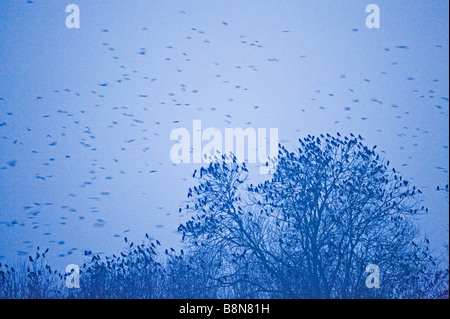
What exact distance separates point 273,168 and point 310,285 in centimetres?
243

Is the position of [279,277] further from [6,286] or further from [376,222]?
[6,286]

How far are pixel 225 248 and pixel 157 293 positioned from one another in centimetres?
154

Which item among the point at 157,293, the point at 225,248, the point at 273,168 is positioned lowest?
the point at 157,293

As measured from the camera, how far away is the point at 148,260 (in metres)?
11.1

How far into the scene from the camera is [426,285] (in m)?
10.1

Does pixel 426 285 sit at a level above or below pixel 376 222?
below

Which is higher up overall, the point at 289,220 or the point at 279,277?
the point at 289,220
